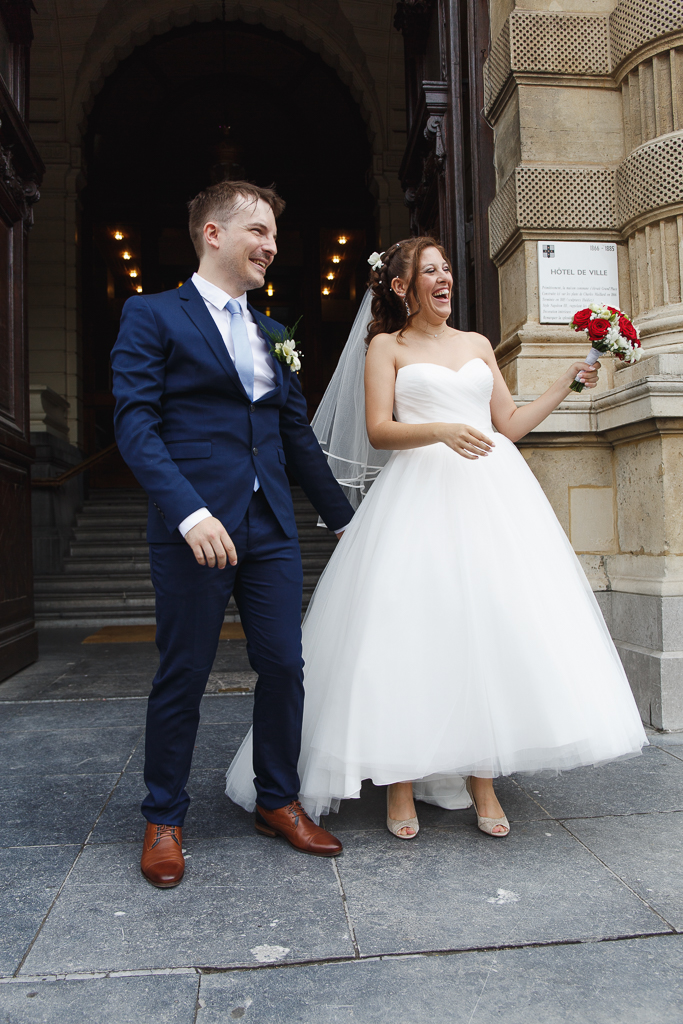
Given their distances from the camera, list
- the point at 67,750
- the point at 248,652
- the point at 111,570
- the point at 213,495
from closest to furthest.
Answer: the point at 213,495, the point at 248,652, the point at 67,750, the point at 111,570

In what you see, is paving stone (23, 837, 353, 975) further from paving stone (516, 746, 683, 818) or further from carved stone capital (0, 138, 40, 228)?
carved stone capital (0, 138, 40, 228)

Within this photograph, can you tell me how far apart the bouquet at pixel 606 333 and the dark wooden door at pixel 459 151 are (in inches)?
87.3

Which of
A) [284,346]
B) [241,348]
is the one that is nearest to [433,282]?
[284,346]

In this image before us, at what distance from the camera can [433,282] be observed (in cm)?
300

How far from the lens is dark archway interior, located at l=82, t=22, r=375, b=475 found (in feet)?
43.7

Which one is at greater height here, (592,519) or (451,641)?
(592,519)

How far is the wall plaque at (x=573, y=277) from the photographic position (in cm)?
473

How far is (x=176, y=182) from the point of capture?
14625 millimetres

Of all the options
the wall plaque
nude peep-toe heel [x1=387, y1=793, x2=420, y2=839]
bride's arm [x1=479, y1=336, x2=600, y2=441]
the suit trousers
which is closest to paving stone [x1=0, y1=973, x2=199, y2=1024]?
the suit trousers

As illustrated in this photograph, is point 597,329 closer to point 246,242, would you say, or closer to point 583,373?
point 583,373

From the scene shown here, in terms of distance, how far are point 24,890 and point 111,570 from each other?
7.04 meters

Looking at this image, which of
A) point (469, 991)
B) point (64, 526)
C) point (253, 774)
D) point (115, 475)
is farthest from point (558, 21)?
point (115, 475)

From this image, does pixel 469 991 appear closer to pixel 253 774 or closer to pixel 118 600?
pixel 253 774

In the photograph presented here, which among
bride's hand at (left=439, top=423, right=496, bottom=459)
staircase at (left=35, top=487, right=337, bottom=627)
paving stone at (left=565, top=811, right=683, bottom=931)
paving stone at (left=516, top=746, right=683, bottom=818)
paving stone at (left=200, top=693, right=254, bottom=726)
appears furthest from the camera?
staircase at (left=35, top=487, right=337, bottom=627)
